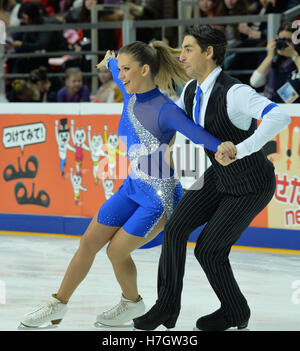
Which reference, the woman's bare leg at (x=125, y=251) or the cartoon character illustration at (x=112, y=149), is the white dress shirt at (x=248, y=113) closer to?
the woman's bare leg at (x=125, y=251)

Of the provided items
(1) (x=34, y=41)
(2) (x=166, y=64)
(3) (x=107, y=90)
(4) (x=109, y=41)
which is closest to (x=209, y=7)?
(4) (x=109, y=41)

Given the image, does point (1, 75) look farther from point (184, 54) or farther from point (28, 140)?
point (184, 54)

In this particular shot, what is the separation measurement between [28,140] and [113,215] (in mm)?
3613

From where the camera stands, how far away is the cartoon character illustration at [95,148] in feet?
22.9

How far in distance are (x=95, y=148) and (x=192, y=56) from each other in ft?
11.1

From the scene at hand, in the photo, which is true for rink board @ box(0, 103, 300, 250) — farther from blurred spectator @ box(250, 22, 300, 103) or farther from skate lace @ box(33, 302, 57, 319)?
skate lace @ box(33, 302, 57, 319)

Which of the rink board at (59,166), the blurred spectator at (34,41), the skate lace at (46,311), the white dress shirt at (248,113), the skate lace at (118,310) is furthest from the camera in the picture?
the blurred spectator at (34,41)

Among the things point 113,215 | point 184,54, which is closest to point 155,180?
point 113,215

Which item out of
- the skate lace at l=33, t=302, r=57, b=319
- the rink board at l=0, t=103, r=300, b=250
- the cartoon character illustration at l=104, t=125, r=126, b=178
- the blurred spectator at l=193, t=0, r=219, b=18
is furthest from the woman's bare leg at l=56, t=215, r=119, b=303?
the blurred spectator at l=193, t=0, r=219, b=18

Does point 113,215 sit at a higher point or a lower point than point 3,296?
higher

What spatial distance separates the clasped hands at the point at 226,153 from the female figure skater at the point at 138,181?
0.31 metres

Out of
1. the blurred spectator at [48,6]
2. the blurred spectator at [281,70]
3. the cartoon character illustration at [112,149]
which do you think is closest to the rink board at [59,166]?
the cartoon character illustration at [112,149]

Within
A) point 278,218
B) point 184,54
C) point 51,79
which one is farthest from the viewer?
point 51,79

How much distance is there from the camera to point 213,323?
3848 millimetres
